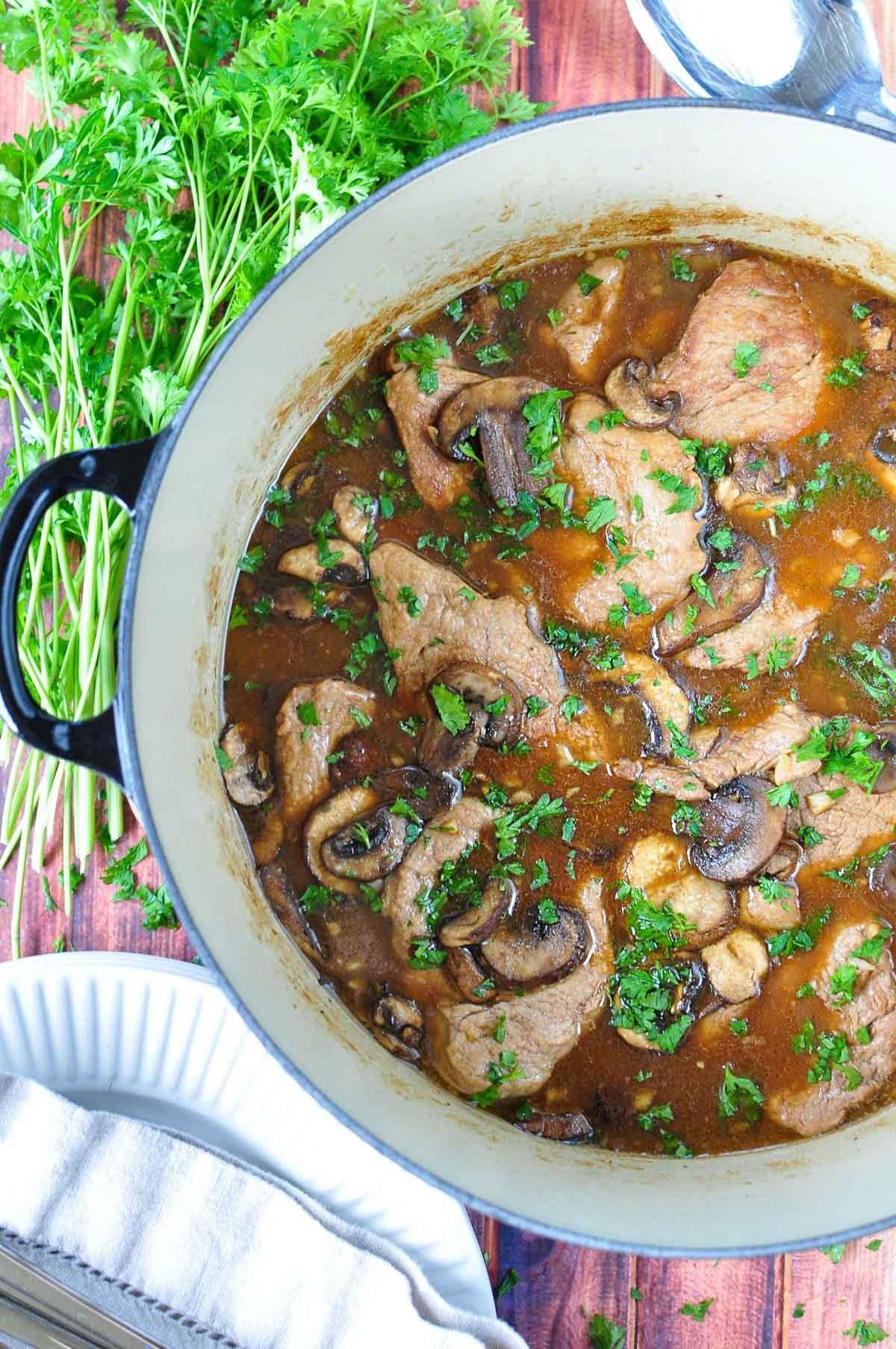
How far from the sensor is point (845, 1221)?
100.0 inches

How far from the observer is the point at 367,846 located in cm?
262

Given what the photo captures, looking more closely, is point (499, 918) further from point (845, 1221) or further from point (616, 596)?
point (845, 1221)

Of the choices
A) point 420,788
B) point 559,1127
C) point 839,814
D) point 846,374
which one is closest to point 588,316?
point 846,374

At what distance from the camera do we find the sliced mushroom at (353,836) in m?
2.63

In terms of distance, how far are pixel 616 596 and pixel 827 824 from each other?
0.78 meters

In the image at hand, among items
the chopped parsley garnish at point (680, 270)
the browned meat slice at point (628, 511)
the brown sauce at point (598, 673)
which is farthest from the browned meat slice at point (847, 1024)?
the chopped parsley garnish at point (680, 270)

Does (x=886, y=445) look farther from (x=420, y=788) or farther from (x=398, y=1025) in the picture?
(x=398, y=1025)

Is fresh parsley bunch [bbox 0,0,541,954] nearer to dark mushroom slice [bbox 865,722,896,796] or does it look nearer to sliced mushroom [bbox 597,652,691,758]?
sliced mushroom [bbox 597,652,691,758]

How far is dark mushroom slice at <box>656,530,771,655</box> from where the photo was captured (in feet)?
8.82

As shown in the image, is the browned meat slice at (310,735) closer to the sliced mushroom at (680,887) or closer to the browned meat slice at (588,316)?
the sliced mushroom at (680,887)

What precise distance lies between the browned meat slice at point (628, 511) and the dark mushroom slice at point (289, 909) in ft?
3.12

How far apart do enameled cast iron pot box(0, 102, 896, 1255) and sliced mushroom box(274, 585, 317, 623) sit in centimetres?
15

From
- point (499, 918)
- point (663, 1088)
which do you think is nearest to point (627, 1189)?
point (663, 1088)

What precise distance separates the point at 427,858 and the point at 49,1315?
4.71 feet
